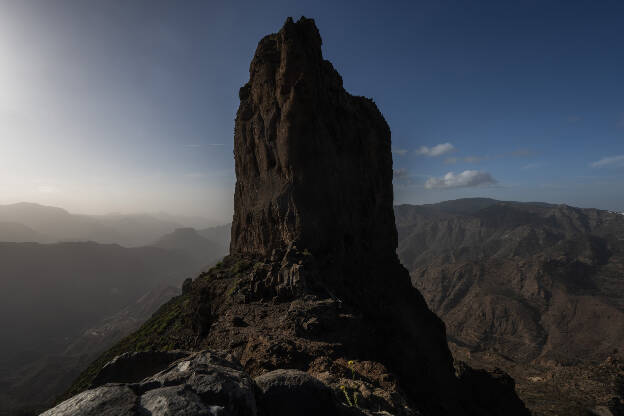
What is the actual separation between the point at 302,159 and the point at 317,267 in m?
8.80

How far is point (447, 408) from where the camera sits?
59.0ft

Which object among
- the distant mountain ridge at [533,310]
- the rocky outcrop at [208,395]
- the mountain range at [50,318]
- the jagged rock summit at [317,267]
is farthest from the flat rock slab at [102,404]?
the mountain range at [50,318]

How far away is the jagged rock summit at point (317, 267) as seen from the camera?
42.5 feet

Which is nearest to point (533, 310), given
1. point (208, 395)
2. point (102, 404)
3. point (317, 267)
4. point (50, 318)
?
point (317, 267)

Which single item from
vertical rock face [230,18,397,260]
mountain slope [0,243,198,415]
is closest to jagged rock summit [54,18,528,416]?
vertical rock face [230,18,397,260]

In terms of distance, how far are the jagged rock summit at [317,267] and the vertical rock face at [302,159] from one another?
0.37 feet

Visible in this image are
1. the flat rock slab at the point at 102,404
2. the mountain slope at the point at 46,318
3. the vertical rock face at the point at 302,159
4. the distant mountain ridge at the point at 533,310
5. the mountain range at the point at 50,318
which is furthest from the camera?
the mountain range at the point at 50,318

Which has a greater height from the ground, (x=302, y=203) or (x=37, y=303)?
(x=302, y=203)

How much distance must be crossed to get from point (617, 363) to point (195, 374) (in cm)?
6977

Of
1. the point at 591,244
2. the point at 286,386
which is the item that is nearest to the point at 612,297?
the point at 591,244

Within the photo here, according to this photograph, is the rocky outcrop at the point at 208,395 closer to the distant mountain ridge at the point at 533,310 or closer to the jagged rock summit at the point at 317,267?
the jagged rock summit at the point at 317,267

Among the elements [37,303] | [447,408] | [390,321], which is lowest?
[37,303]

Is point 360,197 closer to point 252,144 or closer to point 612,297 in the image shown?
point 252,144

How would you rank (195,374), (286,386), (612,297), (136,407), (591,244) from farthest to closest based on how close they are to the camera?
(591,244) < (612,297) < (286,386) < (195,374) < (136,407)
